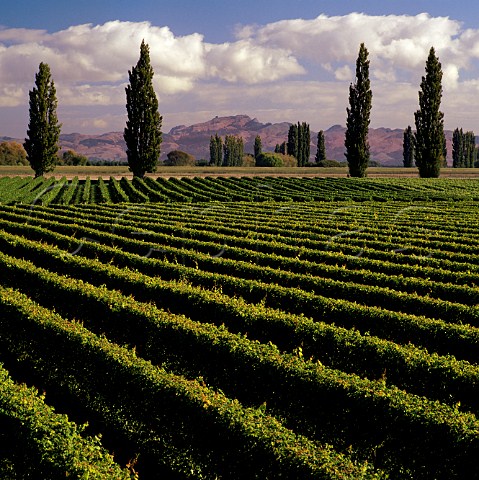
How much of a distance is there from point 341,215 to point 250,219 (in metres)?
4.70

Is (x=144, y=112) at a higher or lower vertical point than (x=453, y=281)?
higher

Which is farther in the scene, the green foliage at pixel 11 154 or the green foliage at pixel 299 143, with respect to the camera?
the green foliage at pixel 11 154

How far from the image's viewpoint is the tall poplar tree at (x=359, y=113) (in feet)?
189

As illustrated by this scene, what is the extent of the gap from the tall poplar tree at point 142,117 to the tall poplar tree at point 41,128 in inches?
366

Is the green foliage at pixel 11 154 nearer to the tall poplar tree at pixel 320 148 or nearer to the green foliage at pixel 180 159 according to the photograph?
the green foliage at pixel 180 159

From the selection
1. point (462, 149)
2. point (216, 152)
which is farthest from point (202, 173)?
point (462, 149)

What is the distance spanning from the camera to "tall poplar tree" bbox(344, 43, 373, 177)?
57500mm

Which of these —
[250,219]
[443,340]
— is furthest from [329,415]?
[250,219]

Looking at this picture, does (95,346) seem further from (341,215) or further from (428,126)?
(428,126)

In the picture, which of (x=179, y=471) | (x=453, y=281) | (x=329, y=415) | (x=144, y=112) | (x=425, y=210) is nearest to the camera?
(x=179, y=471)

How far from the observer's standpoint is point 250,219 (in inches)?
939

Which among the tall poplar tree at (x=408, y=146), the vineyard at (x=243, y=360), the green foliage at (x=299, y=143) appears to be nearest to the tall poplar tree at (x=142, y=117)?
the vineyard at (x=243, y=360)

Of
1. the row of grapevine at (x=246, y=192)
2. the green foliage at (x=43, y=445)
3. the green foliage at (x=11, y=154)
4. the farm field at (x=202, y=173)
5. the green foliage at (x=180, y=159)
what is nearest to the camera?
the green foliage at (x=43, y=445)

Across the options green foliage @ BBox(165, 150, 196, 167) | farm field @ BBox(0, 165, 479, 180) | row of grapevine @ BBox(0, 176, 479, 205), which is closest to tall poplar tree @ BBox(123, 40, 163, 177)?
row of grapevine @ BBox(0, 176, 479, 205)
